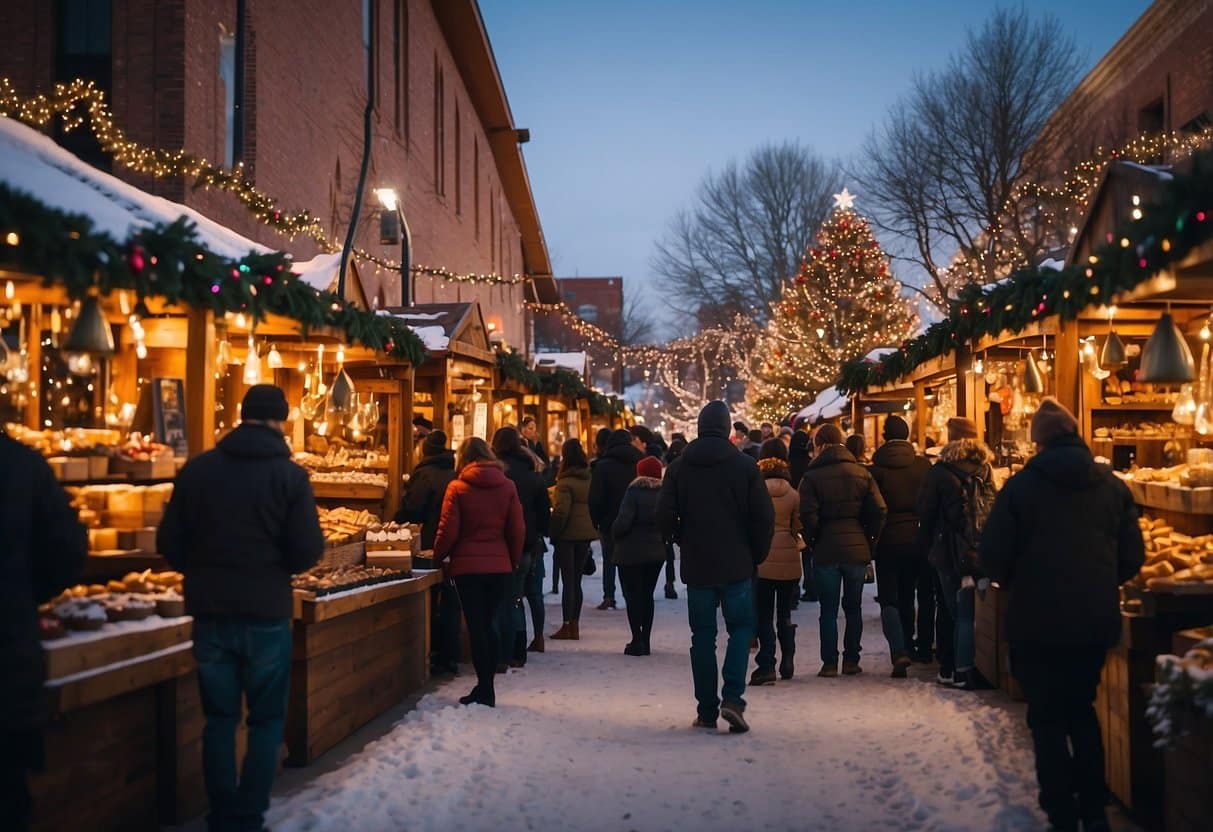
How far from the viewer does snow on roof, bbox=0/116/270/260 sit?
18.9 ft

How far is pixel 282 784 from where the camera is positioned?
21.5 feet

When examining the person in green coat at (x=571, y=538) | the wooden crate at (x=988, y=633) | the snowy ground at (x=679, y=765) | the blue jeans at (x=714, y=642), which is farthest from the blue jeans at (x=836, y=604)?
the person in green coat at (x=571, y=538)

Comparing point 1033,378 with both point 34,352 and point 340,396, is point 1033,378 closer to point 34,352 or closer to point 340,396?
point 340,396

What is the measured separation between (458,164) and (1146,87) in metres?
18.3

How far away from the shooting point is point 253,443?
541 cm

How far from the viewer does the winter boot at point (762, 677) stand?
9609 mm

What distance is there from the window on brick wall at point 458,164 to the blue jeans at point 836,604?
26.5m

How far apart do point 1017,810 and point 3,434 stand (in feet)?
15.5

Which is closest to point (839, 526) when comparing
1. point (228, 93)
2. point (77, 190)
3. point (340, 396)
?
point (340, 396)

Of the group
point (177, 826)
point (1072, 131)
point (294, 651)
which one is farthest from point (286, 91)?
point (1072, 131)

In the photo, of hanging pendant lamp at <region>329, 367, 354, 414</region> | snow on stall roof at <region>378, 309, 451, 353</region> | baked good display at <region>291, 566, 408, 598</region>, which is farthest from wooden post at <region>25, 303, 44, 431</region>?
snow on stall roof at <region>378, 309, 451, 353</region>

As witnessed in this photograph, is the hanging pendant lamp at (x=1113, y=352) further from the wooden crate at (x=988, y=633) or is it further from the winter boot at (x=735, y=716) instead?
the winter boot at (x=735, y=716)

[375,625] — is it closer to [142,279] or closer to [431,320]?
[142,279]

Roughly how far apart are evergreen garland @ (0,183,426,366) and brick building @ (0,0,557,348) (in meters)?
7.47
